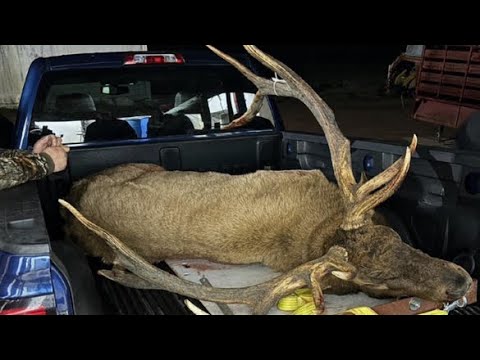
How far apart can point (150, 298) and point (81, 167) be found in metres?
1.54

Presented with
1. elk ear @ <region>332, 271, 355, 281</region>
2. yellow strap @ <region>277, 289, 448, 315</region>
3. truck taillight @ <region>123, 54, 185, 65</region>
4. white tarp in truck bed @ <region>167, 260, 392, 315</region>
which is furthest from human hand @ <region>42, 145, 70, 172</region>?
elk ear @ <region>332, 271, 355, 281</region>

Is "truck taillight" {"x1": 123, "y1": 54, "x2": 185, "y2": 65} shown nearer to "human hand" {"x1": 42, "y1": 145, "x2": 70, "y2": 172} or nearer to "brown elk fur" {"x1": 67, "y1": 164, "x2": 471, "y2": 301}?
"brown elk fur" {"x1": 67, "y1": 164, "x2": 471, "y2": 301}

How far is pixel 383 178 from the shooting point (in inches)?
103

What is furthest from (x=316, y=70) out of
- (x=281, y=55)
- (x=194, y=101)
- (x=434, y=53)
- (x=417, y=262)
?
(x=417, y=262)

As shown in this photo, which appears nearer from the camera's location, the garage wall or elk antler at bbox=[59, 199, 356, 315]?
elk antler at bbox=[59, 199, 356, 315]

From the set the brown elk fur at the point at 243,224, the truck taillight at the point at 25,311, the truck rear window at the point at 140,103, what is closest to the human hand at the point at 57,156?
the brown elk fur at the point at 243,224

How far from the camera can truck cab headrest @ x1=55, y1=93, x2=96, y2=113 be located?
3965 mm

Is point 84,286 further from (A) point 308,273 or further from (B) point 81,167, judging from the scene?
(B) point 81,167

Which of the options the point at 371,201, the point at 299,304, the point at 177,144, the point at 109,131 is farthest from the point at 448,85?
the point at 299,304

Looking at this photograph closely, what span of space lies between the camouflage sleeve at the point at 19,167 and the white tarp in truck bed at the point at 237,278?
1.07 meters

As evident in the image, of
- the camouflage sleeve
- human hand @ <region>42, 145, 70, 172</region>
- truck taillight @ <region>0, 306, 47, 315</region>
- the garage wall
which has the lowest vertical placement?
the garage wall

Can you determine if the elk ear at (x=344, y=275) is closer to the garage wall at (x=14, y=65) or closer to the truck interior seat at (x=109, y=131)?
the truck interior seat at (x=109, y=131)

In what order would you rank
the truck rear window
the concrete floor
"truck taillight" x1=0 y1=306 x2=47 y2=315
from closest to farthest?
"truck taillight" x1=0 y1=306 x2=47 y2=315 → the truck rear window → the concrete floor

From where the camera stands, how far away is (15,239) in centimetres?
181
